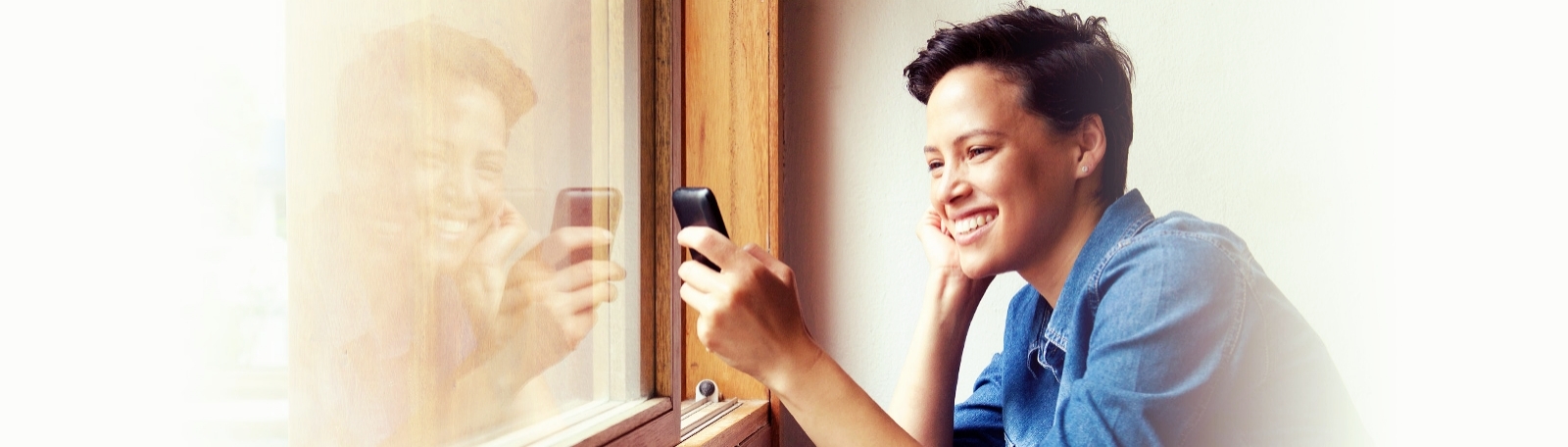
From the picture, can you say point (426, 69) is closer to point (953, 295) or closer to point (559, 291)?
point (559, 291)

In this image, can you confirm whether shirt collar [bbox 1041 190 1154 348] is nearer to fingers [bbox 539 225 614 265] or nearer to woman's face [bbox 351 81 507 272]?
fingers [bbox 539 225 614 265]

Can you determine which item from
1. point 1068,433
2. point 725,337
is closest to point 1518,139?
point 1068,433

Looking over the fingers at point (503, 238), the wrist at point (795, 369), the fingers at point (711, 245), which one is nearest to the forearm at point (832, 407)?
the wrist at point (795, 369)

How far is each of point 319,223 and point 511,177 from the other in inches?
5.9

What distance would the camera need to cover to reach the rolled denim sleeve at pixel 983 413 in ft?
2.76

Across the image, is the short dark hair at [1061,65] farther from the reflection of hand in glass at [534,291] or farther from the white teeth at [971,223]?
the reflection of hand in glass at [534,291]

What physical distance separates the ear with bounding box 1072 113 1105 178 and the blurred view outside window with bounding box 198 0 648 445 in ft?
1.31

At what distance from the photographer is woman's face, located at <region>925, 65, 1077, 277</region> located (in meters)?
0.75

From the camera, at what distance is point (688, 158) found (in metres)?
0.94

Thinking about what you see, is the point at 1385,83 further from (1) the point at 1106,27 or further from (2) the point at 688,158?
(2) the point at 688,158

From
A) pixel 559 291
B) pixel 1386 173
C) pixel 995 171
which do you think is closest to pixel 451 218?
pixel 559 291

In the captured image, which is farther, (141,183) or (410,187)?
(410,187)

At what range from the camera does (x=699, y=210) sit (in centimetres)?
57

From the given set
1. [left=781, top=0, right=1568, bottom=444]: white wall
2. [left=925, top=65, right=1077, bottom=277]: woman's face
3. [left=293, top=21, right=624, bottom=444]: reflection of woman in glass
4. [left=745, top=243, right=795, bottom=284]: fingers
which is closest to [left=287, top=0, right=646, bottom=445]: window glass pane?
[left=293, top=21, right=624, bottom=444]: reflection of woman in glass
